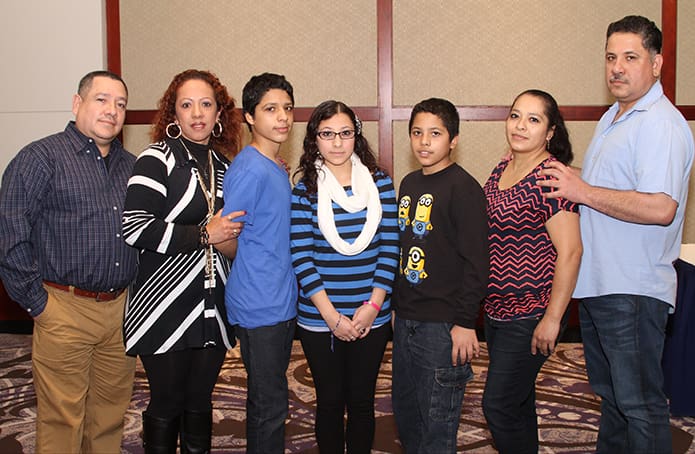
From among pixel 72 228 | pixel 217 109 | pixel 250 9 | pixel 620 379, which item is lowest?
pixel 620 379

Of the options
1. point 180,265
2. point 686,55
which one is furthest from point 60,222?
point 686,55

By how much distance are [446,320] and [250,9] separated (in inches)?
141

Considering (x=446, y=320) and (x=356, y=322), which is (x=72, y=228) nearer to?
(x=356, y=322)

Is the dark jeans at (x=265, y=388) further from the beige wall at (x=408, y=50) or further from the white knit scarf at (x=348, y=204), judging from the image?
the beige wall at (x=408, y=50)

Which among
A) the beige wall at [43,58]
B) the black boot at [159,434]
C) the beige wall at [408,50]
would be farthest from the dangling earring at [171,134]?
the beige wall at [43,58]

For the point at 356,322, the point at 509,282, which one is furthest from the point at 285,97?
the point at 509,282

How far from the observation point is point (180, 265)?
7.59 ft

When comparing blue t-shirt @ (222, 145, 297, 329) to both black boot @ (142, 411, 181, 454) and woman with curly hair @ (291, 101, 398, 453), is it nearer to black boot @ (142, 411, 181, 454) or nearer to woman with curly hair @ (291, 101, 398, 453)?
woman with curly hair @ (291, 101, 398, 453)

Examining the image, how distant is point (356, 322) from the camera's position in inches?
88.7

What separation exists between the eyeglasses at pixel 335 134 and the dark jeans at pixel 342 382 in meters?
0.70

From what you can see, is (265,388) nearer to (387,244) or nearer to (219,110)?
(387,244)

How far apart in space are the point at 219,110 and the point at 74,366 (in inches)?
43.1

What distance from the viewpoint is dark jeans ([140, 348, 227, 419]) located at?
2295 mm

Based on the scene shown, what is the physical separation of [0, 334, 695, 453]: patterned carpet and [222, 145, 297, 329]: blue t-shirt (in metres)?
1.02
